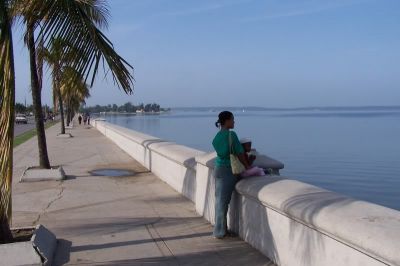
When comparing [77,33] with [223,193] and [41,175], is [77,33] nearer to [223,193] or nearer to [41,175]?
[223,193]

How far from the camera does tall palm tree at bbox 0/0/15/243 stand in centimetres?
548

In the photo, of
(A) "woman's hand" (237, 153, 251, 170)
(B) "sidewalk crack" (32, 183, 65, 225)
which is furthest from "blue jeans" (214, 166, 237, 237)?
(B) "sidewalk crack" (32, 183, 65, 225)

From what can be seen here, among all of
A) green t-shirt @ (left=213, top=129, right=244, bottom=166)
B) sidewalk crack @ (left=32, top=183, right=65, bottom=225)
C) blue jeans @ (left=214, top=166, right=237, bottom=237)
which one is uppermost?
green t-shirt @ (left=213, top=129, right=244, bottom=166)

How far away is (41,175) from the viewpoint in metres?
12.8

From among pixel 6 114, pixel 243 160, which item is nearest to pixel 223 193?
pixel 243 160

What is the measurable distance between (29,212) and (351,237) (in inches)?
251

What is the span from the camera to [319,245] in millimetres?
4688

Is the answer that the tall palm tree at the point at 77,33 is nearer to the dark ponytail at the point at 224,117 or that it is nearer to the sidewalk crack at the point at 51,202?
the dark ponytail at the point at 224,117

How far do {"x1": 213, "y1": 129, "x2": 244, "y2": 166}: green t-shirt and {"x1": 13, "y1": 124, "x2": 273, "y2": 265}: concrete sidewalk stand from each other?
38.7 inches

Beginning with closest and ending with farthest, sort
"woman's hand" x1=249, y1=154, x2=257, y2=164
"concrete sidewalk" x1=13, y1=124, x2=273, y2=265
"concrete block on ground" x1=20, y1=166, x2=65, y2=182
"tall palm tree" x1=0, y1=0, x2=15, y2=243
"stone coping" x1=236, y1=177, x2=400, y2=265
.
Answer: "stone coping" x1=236, y1=177, x2=400, y2=265 → "tall palm tree" x1=0, y1=0, x2=15, y2=243 → "concrete sidewalk" x1=13, y1=124, x2=273, y2=265 → "woman's hand" x1=249, y1=154, x2=257, y2=164 → "concrete block on ground" x1=20, y1=166, x2=65, y2=182

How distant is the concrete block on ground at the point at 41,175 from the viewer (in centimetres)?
1270

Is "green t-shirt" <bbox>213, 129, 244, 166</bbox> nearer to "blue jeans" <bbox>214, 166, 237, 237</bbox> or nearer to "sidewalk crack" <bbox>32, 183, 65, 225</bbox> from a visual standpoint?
"blue jeans" <bbox>214, 166, 237, 237</bbox>

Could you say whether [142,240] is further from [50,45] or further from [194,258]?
[50,45]

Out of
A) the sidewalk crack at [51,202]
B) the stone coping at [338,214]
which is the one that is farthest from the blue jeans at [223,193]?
the sidewalk crack at [51,202]
